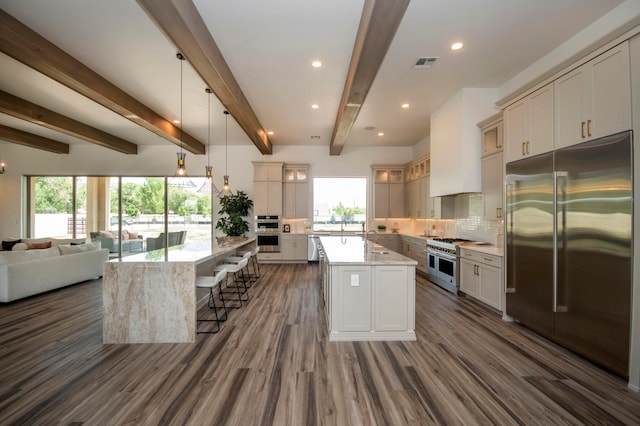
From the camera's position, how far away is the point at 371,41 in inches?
99.2

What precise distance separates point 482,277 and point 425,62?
3134 mm

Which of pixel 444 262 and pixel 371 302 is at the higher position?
pixel 444 262

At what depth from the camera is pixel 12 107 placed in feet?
14.1

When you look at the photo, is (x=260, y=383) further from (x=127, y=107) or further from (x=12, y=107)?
(x=12, y=107)

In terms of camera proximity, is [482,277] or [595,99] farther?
[482,277]

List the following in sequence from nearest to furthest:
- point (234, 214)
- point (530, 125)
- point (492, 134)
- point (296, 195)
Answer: point (530, 125)
point (492, 134)
point (234, 214)
point (296, 195)

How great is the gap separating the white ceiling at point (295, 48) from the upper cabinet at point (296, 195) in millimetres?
2447

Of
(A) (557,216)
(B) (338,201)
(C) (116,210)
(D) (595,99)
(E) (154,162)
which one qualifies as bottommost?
(A) (557,216)

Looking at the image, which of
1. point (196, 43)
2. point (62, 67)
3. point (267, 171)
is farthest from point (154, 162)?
point (196, 43)

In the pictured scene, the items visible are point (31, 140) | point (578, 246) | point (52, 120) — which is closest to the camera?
point (578, 246)

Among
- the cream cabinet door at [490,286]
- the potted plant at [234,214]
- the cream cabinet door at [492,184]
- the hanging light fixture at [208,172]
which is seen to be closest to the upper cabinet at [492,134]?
the cream cabinet door at [492,184]

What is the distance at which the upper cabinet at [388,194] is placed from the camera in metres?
7.42

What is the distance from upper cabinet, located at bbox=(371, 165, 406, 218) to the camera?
24.3ft

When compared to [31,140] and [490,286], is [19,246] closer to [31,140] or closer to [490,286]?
[31,140]
